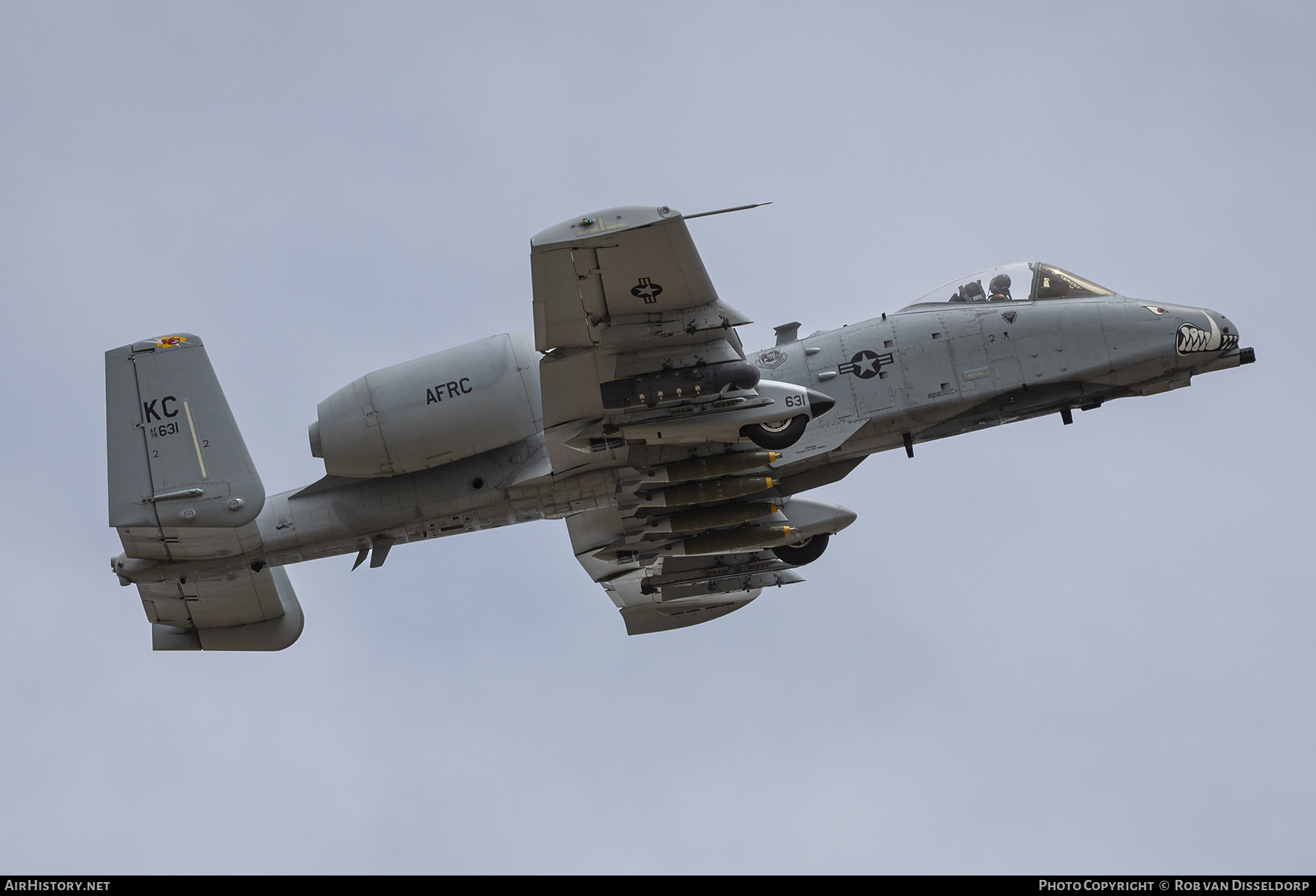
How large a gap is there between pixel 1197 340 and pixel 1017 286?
3.00m

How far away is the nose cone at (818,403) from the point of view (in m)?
17.3

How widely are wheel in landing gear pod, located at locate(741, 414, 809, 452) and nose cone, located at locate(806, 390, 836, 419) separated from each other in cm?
16

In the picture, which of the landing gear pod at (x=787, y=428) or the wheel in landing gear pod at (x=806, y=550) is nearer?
the landing gear pod at (x=787, y=428)

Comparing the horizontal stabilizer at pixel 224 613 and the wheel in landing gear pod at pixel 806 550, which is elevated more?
the horizontal stabilizer at pixel 224 613

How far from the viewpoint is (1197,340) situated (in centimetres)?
1927

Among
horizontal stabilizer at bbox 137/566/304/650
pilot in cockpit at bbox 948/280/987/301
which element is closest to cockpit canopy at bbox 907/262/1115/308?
pilot in cockpit at bbox 948/280/987/301

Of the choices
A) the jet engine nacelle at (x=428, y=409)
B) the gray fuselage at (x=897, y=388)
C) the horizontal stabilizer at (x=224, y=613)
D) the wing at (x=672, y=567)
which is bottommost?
the wing at (x=672, y=567)

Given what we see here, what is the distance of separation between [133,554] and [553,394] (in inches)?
273

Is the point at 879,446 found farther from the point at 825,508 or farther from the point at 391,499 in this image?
the point at 391,499

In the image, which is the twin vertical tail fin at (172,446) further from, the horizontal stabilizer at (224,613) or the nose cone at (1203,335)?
the nose cone at (1203,335)

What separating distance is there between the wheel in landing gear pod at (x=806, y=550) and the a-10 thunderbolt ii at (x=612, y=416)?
584 mm

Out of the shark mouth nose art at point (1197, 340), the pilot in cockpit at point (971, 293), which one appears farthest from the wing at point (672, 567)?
the shark mouth nose art at point (1197, 340)

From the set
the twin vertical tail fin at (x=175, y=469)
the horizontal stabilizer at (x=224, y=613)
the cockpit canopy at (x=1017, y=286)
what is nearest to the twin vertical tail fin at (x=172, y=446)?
the twin vertical tail fin at (x=175, y=469)

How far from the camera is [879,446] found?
19.6m
